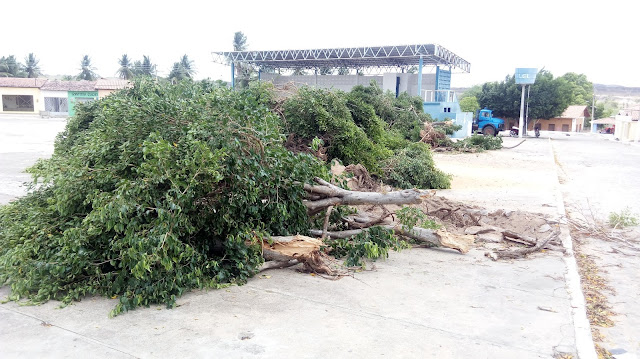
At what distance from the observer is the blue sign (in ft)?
153

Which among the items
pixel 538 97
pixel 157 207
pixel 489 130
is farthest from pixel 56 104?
pixel 157 207

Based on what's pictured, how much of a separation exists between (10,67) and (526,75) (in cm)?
7425

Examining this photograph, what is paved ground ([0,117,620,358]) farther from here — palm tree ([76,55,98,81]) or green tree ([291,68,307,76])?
palm tree ([76,55,98,81])

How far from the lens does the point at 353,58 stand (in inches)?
1844

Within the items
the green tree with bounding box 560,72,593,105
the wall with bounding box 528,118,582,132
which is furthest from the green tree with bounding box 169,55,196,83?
the green tree with bounding box 560,72,593,105

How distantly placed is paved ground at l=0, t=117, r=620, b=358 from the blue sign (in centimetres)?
4515

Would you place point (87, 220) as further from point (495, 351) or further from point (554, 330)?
point (554, 330)

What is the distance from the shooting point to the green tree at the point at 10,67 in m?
75.6

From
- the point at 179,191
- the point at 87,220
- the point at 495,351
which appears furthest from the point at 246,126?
the point at 495,351

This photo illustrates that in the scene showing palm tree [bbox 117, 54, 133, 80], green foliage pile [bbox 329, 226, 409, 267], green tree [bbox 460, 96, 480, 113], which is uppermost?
palm tree [bbox 117, 54, 133, 80]

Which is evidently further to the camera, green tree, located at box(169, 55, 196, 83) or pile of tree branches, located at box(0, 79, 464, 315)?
green tree, located at box(169, 55, 196, 83)

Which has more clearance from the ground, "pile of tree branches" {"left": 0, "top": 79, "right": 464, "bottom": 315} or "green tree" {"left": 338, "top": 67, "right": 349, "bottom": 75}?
"green tree" {"left": 338, "top": 67, "right": 349, "bottom": 75}

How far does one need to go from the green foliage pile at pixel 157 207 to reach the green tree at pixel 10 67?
8310cm

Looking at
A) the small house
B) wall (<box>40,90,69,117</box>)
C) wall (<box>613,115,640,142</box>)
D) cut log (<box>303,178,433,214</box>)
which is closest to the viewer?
cut log (<box>303,178,433,214</box>)
